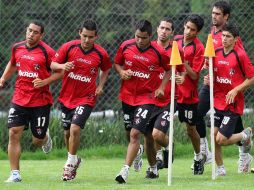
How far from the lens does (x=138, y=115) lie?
12.8m

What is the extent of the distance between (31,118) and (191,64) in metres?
2.43

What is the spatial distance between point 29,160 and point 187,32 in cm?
468

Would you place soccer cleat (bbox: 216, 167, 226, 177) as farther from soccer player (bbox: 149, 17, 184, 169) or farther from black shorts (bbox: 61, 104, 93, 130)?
black shorts (bbox: 61, 104, 93, 130)

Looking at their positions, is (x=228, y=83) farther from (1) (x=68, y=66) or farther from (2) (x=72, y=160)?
(2) (x=72, y=160)

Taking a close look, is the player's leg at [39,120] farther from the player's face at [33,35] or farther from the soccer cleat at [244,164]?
the soccer cleat at [244,164]

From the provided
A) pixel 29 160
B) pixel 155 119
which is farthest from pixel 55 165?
pixel 155 119

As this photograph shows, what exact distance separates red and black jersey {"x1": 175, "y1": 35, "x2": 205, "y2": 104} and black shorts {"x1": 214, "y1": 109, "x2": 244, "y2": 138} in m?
0.70

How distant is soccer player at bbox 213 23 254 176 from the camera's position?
1329 centimetres

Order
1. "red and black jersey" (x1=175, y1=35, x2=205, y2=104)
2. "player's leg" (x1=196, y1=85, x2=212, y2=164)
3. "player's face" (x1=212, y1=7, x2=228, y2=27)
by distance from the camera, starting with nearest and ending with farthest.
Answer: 1. "red and black jersey" (x1=175, y1=35, x2=205, y2=104)
2. "player's face" (x1=212, y1=7, x2=228, y2=27)
3. "player's leg" (x1=196, y1=85, x2=212, y2=164)

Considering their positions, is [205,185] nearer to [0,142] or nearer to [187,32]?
[187,32]

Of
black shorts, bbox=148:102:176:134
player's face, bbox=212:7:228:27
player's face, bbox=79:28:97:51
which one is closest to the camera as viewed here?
player's face, bbox=79:28:97:51

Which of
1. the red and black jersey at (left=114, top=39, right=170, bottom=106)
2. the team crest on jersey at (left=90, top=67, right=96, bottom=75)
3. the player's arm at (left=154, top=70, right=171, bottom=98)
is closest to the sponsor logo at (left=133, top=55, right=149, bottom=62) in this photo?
the red and black jersey at (left=114, top=39, right=170, bottom=106)

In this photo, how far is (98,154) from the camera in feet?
57.8

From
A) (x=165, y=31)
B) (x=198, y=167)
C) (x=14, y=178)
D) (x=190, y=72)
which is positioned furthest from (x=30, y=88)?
(x=198, y=167)
